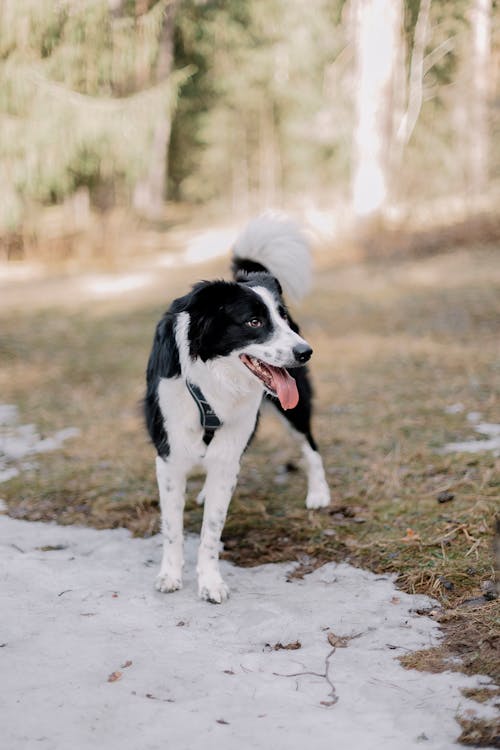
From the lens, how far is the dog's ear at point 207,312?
3020 mm

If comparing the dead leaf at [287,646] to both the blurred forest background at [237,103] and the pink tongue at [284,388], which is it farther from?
the blurred forest background at [237,103]

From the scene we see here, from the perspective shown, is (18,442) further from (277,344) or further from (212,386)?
(277,344)

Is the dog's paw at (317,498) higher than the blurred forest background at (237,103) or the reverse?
the reverse

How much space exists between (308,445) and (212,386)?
1318 millimetres

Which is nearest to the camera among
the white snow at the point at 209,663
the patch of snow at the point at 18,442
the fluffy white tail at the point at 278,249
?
the white snow at the point at 209,663

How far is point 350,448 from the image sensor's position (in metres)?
5.09

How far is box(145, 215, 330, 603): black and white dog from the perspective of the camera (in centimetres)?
305

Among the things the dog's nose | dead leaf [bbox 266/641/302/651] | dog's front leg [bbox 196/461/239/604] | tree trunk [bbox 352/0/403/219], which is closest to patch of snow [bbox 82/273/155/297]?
tree trunk [bbox 352/0/403/219]

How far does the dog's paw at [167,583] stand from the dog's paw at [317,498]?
1115 mm

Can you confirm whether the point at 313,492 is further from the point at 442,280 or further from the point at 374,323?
the point at 442,280

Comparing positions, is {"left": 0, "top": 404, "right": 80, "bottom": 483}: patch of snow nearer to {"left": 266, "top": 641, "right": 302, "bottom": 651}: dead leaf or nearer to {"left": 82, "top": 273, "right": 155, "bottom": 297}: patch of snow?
{"left": 266, "top": 641, "right": 302, "bottom": 651}: dead leaf

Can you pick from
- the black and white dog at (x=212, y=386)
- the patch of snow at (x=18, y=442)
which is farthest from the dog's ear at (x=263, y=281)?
the patch of snow at (x=18, y=442)

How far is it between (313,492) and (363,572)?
36.6 inches

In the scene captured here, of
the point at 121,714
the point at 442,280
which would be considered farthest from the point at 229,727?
the point at 442,280
